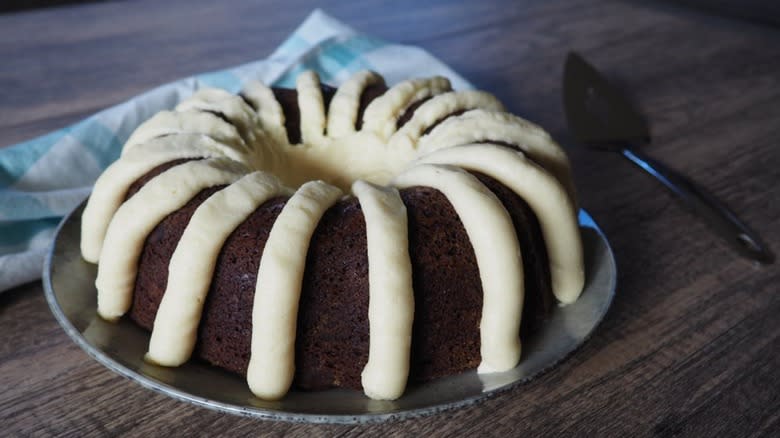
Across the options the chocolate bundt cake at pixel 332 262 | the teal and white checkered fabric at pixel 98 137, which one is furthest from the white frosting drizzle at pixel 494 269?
the teal and white checkered fabric at pixel 98 137

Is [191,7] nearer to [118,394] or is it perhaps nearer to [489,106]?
[489,106]

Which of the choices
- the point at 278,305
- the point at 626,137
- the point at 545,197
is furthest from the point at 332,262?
the point at 626,137

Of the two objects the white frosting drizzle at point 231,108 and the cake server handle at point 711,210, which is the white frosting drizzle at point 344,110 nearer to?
the white frosting drizzle at point 231,108

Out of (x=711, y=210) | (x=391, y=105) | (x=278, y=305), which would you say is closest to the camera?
(x=278, y=305)

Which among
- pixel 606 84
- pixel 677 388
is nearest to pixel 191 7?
pixel 606 84

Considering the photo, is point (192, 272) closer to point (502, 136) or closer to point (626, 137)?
point (502, 136)

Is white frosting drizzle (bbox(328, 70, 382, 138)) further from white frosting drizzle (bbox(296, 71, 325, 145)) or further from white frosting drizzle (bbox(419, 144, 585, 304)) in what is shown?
white frosting drizzle (bbox(419, 144, 585, 304))
